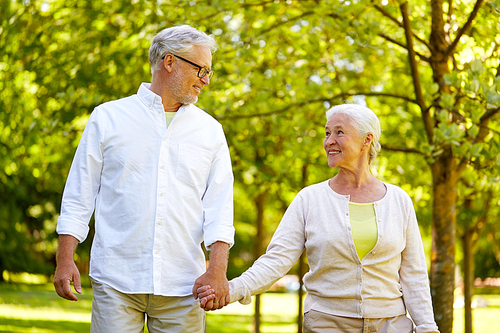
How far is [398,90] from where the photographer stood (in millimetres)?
8133

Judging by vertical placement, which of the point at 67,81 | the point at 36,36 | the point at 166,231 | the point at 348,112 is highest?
the point at 36,36

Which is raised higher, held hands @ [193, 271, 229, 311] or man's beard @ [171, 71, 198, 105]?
man's beard @ [171, 71, 198, 105]

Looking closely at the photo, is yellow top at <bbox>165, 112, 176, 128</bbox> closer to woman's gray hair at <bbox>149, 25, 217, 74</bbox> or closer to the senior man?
the senior man

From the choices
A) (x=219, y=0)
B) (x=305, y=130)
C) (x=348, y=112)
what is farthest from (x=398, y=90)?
(x=348, y=112)

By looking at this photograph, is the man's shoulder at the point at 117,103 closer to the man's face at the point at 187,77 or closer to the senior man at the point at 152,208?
the senior man at the point at 152,208

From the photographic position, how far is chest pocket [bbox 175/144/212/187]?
10.1 ft

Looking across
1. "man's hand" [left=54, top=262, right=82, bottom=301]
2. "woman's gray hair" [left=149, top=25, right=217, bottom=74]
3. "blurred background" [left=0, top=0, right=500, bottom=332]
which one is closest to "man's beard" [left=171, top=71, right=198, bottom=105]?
"woman's gray hair" [left=149, top=25, right=217, bottom=74]

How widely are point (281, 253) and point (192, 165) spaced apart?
2.56 ft

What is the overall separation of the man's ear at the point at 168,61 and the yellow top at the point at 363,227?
4.17 ft

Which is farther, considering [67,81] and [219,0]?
[67,81]

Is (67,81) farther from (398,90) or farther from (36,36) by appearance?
(398,90)

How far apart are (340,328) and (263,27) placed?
3.80m

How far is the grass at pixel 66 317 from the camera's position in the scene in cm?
1084

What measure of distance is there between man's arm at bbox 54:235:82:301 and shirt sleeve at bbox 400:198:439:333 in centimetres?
179
